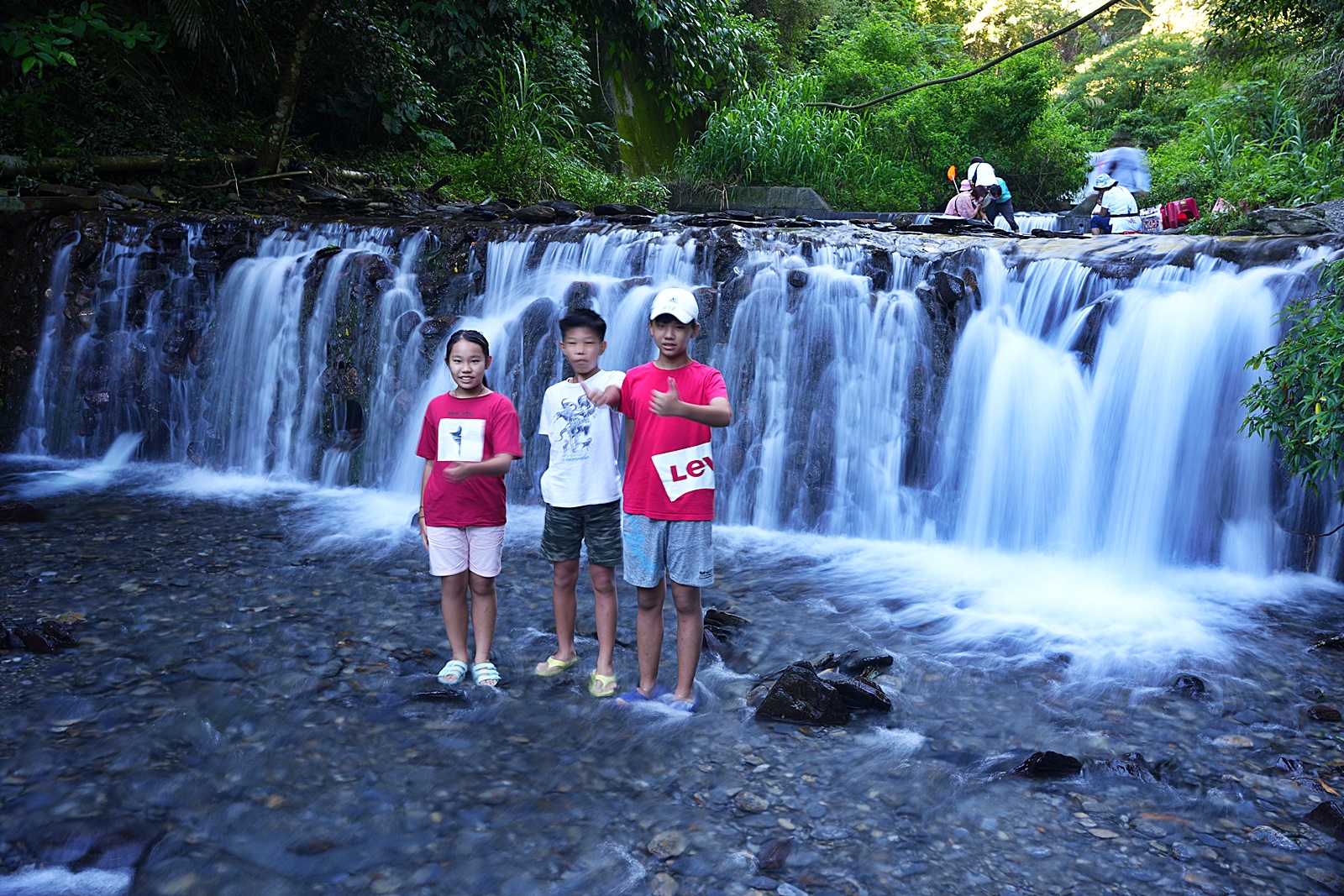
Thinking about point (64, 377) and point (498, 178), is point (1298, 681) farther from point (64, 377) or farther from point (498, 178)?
point (498, 178)

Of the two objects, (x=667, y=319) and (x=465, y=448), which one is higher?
(x=667, y=319)

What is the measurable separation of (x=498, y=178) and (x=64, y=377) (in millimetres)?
6267

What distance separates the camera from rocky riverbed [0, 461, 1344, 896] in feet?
9.34

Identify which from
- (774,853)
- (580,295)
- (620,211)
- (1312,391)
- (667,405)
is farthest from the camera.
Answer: (620,211)

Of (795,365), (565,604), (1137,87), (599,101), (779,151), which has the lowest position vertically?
(565,604)

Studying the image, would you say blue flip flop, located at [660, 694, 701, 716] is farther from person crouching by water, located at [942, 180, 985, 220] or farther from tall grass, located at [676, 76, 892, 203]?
tall grass, located at [676, 76, 892, 203]

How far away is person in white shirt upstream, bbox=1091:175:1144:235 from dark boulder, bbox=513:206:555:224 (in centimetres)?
745

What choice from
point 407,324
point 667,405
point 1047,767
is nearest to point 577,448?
point 667,405

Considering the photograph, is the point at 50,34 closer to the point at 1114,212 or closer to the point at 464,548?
the point at 464,548

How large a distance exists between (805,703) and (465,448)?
1.68 m

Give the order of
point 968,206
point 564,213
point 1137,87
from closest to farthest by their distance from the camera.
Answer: point 564,213 < point 968,206 < point 1137,87

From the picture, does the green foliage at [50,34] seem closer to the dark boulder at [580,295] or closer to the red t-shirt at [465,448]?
the dark boulder at [580,295]

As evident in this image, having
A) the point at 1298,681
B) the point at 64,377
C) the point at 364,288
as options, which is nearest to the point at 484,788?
the point at 1298,681

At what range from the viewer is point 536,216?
31.8ft
